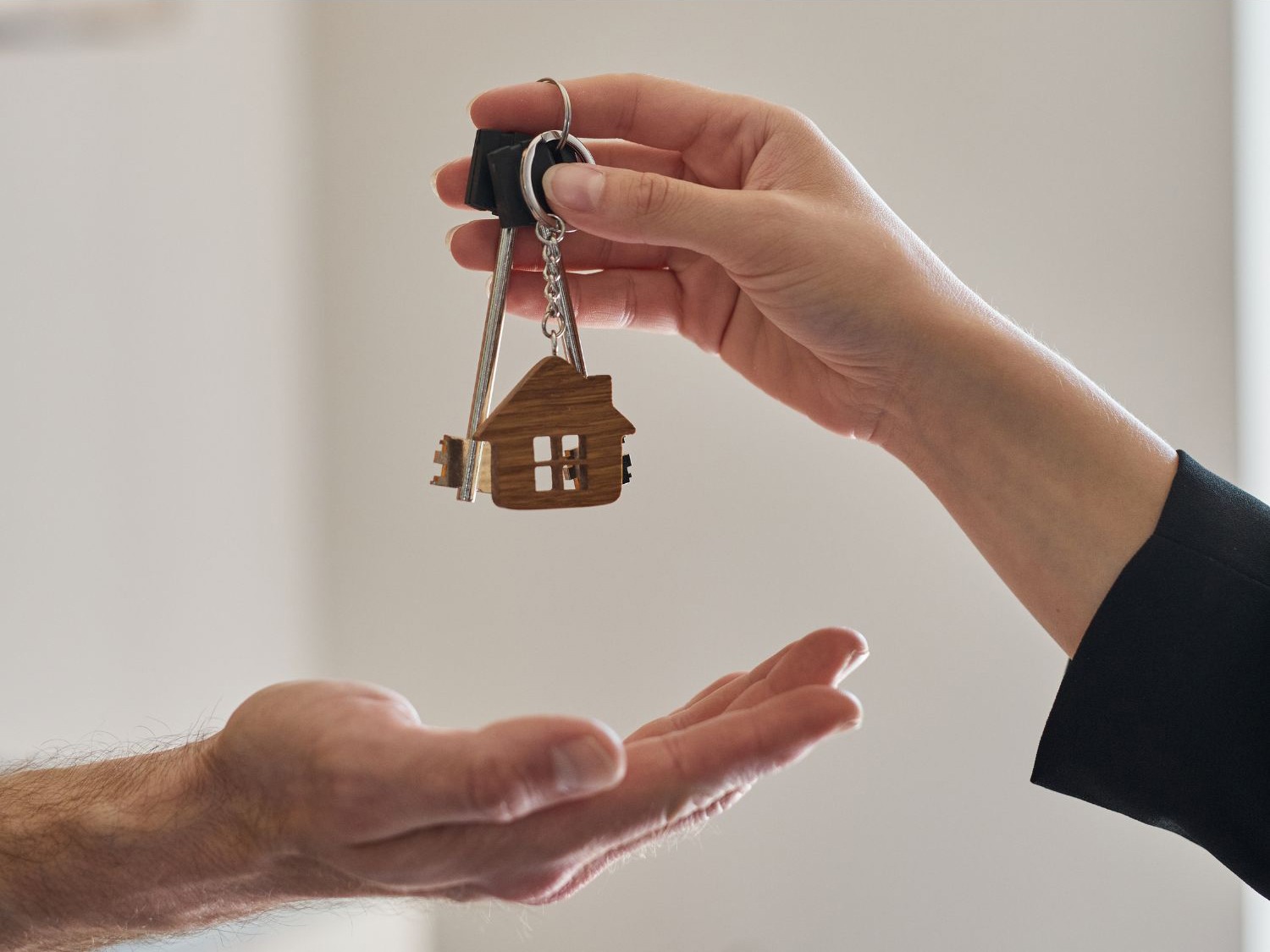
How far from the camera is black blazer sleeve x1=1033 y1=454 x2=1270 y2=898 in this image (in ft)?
2.68

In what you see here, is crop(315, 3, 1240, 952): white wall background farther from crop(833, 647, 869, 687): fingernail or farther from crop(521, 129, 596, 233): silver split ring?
crop(833, 647, 869, 687): fingernail

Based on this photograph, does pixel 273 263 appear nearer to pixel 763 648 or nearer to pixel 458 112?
pixel 458 112

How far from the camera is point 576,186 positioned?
0.85 metres

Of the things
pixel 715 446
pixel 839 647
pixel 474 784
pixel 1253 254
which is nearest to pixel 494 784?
pixel 474 784

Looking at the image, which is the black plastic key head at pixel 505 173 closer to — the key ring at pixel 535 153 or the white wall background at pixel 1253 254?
the key ring at pixel 535 153

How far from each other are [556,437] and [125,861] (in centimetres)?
45

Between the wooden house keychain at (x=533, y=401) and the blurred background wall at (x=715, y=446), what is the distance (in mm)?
731

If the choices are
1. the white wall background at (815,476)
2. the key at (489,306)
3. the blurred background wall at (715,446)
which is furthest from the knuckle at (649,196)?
the white wall background at (815,476)

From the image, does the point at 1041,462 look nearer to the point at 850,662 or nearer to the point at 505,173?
the point at 850,662

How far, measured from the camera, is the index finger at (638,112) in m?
0.94

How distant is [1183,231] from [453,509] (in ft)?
4.23

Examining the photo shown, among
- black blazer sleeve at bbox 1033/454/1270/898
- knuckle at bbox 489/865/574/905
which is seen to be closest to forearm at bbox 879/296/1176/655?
black blazer sleeve at bbox 1033/454/1270/898

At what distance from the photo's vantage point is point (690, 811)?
2.07 feet

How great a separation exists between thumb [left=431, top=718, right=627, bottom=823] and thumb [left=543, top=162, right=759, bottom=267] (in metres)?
0.45
